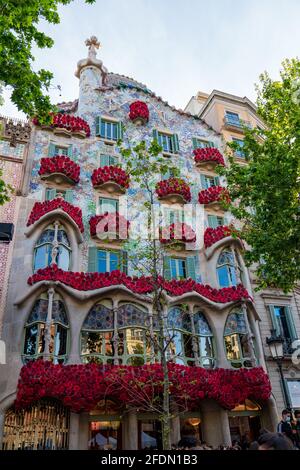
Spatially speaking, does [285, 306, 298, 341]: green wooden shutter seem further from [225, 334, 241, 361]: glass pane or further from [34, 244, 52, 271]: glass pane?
[34, 244, 52, 271]: glass pane

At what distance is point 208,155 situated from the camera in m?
23.7

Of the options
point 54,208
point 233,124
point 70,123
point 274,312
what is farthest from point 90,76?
point 274,312

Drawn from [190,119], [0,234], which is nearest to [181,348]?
[0,234]

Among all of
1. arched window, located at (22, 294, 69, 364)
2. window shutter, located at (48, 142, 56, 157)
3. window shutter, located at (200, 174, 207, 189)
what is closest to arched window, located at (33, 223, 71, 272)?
arched window, located at (22, 294, 69, 364)

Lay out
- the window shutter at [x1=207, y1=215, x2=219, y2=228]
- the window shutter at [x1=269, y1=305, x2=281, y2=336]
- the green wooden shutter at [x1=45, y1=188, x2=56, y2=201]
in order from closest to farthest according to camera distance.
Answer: the green wooden shutter at [x1=45, y1=188, x2=56, y2=201] < the window shutter at [x1=269, y1=305, x2=281, y2=336] < the window shutter at [x1=207, y1=215, x2=219, y2=228]

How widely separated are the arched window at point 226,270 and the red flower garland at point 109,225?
5392 mm

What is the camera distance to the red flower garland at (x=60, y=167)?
62.2 ft

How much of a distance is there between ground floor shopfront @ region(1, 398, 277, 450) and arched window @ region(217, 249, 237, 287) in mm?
5821

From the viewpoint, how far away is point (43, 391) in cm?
1299

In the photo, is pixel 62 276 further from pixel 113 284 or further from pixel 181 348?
pixel 181 348

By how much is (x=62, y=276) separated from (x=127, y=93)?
1502 centimetres

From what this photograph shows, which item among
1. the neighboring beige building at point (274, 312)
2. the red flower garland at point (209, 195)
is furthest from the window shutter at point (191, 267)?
the red flower garland at point (209, 195)

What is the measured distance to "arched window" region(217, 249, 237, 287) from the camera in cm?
1945

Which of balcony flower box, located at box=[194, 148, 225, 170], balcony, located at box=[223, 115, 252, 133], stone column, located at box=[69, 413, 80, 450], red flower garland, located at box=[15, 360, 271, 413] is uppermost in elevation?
balcony, located at box=[223, 115, 252, 133]
